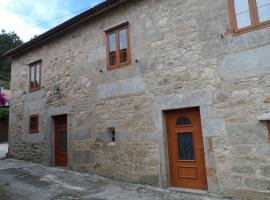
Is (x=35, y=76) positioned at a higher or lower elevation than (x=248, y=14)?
higher

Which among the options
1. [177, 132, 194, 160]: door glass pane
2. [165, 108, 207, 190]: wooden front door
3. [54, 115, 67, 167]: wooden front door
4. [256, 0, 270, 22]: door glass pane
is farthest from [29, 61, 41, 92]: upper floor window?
[256, 0, 270, 22]: door glass pane

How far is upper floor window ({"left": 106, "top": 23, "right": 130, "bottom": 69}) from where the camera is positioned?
271 inches

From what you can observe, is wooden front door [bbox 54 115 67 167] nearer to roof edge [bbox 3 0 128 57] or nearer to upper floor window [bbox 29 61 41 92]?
upper floor window [bbox 29 61 41 92]

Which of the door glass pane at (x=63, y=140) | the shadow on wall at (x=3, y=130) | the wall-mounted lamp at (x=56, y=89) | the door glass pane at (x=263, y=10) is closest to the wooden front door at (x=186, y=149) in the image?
the door glass pane at (x=263, y=10)

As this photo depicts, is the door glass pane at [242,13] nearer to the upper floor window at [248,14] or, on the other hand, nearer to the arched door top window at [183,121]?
the upper floor window at [248,14]

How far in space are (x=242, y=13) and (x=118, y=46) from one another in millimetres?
3508

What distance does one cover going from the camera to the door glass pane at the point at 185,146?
5.66 m

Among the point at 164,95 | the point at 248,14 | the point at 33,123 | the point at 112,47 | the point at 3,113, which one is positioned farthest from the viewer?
the point at 3,113

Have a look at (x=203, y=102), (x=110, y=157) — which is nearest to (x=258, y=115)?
(x=203, y=102)

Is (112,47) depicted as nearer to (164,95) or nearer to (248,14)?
(164,95)

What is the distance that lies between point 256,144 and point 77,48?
21.0ft

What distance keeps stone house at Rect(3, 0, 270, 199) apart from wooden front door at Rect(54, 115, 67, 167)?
1.5 inches

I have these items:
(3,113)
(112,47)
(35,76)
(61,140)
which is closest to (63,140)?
(61,140)

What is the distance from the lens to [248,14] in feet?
16.4
